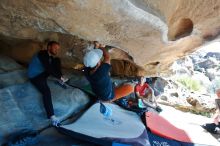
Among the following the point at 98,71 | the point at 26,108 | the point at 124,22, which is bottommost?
the point at 26,108

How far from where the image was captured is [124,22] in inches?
191

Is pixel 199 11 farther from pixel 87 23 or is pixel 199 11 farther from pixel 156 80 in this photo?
pixel 156 80

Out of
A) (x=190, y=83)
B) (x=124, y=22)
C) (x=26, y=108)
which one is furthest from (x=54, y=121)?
(x=190, y=83)

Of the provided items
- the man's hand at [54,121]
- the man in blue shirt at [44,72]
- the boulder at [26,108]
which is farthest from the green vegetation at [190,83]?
the man's hand at [54,121]

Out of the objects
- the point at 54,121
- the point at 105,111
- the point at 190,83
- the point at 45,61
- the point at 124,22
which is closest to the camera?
the point at 124,22

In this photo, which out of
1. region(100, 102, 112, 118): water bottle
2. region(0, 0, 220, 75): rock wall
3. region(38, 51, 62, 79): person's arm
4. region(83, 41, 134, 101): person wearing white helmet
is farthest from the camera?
region(100, 102, 112, 118): water bottle

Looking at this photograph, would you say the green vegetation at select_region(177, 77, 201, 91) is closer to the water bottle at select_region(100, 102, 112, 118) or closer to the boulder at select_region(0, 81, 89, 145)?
the water bottle at select_region(100, 102, 112, 118)

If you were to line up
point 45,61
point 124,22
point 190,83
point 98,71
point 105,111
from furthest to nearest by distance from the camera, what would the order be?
1. point 190,83
2. point 105,111
3. point 45,61
4. point 98,71
5. point 124,22

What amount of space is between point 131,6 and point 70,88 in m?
2.30

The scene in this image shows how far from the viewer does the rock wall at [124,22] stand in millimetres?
4547

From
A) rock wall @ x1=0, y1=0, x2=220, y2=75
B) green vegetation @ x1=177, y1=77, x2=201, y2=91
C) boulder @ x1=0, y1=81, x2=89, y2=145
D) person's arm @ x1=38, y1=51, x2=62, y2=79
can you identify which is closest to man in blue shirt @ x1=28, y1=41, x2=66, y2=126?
person's arm @ x1=38, y1=51, x2=62, y2=79

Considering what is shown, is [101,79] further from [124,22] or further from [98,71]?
[124,22]

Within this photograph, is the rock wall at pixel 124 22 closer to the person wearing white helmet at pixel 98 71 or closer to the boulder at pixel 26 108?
the person wearing white helmet at pixel 98 71

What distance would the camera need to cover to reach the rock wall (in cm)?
455
